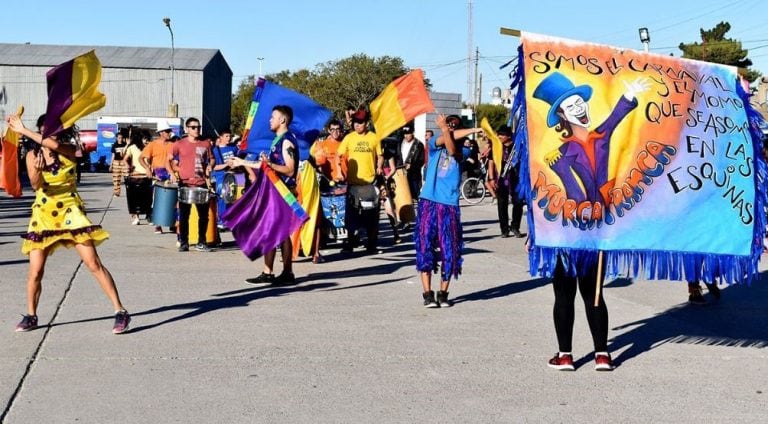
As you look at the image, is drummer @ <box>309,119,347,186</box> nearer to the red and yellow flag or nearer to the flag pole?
the red and yellow flag

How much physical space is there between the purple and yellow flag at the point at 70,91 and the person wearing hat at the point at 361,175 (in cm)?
583

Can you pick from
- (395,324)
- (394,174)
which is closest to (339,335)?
(395,324)

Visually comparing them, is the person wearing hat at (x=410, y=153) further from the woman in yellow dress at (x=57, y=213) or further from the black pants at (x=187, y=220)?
the woman in yellow dress at (x=57, y=213)

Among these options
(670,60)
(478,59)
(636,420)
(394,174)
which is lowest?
(636,420)

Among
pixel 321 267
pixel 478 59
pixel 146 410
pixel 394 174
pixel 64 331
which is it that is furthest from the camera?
pixel 478 59

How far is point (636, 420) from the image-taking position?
5410 millimetres

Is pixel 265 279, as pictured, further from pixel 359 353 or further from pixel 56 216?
pixel 359 353

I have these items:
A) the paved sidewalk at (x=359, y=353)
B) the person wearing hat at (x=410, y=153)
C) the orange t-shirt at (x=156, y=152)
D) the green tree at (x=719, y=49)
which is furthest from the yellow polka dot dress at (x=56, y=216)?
the green tree at (x=719, y=49)

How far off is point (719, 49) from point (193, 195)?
58.0 meters

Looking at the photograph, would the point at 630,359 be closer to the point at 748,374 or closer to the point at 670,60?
the point at 748,374

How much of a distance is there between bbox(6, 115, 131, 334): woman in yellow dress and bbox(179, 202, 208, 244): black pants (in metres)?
5.62

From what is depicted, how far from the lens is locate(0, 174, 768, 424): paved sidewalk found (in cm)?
554

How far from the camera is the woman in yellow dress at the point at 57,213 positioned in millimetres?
7172

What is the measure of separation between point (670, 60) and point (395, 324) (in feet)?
9.67
